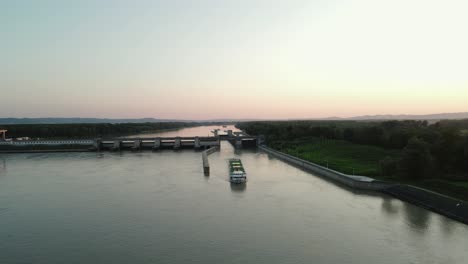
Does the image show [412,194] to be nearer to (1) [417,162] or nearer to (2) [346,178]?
(1) [417,162]

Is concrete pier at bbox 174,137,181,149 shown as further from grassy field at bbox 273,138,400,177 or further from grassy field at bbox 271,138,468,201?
grassy field at bbox 273,138,400,177

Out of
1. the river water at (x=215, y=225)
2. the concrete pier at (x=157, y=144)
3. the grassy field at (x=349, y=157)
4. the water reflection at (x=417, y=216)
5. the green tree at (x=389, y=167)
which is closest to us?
the river water at (x=215, y=225)

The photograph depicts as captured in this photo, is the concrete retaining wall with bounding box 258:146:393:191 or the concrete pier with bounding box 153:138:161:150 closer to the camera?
the concrete retaining wall with bounding box 258:146:393:191

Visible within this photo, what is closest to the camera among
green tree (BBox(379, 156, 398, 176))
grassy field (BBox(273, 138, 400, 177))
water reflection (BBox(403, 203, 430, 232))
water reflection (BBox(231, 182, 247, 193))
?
water reflection (BBox(403, 203, 430, 232))

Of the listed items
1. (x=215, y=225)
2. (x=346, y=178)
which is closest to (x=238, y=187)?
(x=346, y=178)

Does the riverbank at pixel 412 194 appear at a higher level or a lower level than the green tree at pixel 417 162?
lower

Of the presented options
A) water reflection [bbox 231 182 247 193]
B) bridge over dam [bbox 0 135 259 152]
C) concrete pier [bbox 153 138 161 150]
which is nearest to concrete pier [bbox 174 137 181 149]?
bridge over dam [bbox 0 135 259 152]

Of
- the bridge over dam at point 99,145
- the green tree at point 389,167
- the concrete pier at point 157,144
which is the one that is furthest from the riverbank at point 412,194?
the concrete pier at point 157,144

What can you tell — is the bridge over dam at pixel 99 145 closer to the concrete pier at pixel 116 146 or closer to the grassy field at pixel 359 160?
the concrete pier at pixel 116 146
